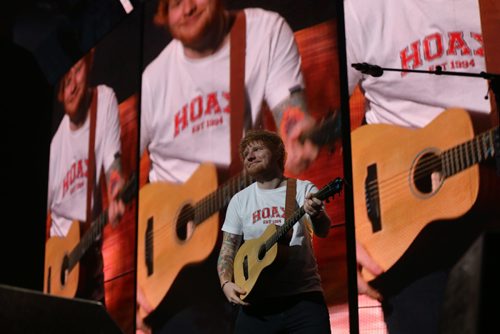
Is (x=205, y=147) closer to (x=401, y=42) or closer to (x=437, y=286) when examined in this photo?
(x=401, y=42)

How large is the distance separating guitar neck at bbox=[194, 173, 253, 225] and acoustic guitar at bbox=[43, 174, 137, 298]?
1112 mm

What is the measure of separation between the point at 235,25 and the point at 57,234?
3.08 meters

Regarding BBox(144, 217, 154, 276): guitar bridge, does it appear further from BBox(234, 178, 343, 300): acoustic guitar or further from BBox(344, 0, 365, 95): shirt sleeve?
BBox(234, 178, 343, 300): acoustic guitar

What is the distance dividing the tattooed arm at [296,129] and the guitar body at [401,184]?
347 mm

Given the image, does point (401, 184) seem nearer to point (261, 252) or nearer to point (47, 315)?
point (261, 252)

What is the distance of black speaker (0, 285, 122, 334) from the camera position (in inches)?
88.7

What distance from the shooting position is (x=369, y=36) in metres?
4.73

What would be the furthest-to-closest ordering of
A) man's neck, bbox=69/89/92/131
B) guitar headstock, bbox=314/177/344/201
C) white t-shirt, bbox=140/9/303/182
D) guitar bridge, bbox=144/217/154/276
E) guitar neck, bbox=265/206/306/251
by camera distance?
man's neck, bbox=69/89/92/131
guitar bridge, bbox=144/217/154/276
white t-shirt, bbox=140/9/303/182
guitar neck, bbox=265/206/306/251
guitar headstock, bbox=314/177/344/201

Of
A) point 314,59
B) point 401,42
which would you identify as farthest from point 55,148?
point 401,42

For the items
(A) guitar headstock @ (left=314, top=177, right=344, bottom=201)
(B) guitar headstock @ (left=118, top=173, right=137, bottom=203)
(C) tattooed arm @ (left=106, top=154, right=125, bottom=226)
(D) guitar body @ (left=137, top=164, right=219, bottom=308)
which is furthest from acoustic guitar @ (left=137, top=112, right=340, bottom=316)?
(A) guitar headstock @ (left=314, top=177, right=344, bottom=201)

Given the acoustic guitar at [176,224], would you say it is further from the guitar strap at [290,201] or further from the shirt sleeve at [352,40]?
the guitar strap at [290,201]

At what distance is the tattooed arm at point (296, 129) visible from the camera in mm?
4895

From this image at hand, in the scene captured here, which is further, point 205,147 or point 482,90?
point 205,147

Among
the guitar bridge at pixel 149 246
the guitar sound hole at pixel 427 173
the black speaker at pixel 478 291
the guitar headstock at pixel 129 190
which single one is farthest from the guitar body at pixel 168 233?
the black speaker at pixel 478 291
